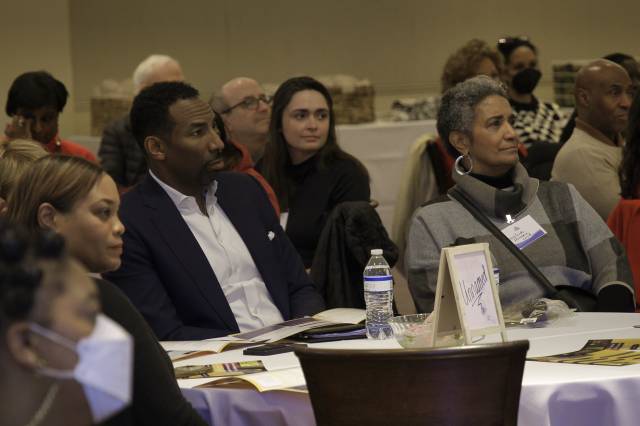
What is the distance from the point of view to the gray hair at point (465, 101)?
404cm

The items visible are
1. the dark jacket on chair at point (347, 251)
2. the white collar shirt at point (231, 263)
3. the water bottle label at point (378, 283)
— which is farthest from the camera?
the dark jacket on chair at point (347, 251)

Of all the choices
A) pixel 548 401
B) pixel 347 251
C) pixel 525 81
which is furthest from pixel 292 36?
pixel 548 401

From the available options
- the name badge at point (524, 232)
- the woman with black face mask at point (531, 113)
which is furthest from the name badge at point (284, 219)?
the woman with black face mask at point (531, 113)

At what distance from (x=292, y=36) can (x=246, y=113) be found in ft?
14.3

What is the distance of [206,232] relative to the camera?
12.3ft

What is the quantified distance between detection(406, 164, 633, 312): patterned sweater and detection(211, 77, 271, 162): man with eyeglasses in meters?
2.06

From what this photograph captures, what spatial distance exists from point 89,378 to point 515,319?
2.33 metres

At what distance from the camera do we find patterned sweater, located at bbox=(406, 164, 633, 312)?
3.73 m

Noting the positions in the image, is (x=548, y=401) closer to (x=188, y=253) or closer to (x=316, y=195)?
(x=188, y=253)

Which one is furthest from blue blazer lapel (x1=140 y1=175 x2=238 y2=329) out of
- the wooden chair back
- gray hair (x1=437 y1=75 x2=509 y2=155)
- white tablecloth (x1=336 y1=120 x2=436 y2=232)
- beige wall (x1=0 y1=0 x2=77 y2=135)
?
beige wall (x1=0 y1=0 x2=77 y2=135)

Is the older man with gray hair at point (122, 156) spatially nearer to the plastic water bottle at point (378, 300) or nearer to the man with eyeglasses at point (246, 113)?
the man with eyeglasses at point (246, 113)

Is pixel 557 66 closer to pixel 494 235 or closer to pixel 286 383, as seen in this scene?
pixel 494 235

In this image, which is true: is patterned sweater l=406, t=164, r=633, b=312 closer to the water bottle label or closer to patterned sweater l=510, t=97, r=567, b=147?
the water bottle label

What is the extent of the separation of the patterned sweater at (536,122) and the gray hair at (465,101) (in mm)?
2641
